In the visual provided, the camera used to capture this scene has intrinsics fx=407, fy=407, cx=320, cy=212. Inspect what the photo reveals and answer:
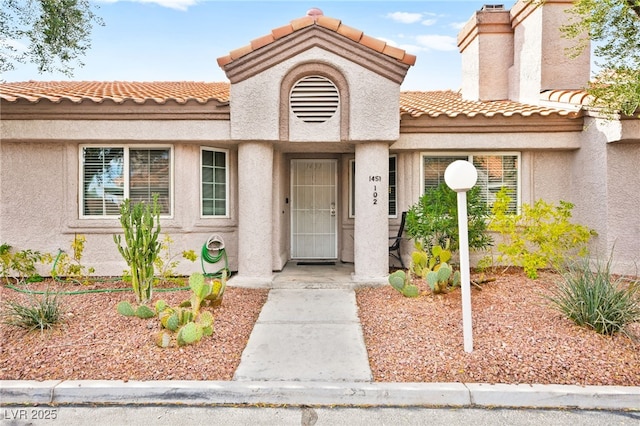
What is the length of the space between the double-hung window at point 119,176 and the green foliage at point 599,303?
7481 millimetres

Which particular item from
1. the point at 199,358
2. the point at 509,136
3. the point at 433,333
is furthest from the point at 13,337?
the point at 509,136

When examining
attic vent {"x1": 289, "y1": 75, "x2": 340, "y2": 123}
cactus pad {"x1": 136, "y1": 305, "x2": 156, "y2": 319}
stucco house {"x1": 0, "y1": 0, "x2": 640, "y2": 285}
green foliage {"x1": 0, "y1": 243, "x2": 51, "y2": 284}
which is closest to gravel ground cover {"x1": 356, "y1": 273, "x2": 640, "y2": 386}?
stucco house {"x1": 0, "y1": 0, "x2": 640, "y2": 285}

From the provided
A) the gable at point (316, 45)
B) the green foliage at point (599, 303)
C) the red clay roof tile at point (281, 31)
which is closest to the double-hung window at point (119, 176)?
the gable at point (316, 45)

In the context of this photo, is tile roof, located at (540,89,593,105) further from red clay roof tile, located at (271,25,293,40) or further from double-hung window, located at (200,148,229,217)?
double-hung window, located at (200,148,229,217)

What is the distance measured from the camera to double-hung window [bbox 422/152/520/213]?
367 inches

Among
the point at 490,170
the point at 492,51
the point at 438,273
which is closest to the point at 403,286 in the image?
the point at 438,273

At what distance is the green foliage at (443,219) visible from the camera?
25.7 feet

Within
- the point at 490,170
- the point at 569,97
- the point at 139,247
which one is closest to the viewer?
the point at 139,247

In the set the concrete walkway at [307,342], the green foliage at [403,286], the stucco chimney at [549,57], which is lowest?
the concrete walkway at [307,342]

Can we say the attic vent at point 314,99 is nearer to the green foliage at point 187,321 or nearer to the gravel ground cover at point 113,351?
the green foliage at point 187,321

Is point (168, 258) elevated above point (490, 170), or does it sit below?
below

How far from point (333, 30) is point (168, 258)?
5.72 metres

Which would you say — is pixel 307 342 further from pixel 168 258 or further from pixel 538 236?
pixel 538 236

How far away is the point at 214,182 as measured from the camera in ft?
30.1
